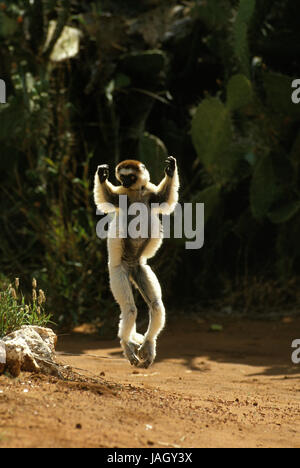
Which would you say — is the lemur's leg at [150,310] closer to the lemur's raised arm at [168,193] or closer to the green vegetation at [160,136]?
the lemur's raised arm at [168,193]

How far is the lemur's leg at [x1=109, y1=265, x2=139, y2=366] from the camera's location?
151 inches

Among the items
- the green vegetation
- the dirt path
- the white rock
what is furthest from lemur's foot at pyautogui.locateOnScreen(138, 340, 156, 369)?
the green vegetation

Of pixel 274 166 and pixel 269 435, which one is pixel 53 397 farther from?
pixel 274 166

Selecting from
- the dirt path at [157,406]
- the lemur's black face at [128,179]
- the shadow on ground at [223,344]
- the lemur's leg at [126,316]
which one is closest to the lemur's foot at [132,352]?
the lemur's leg at [126,316]

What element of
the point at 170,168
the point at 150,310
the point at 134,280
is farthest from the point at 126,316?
the point at 170,168

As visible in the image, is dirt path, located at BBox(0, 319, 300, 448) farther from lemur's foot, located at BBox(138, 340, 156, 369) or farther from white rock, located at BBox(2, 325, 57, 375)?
lemur's foot, located at BBox(138, 340, 156, 369)

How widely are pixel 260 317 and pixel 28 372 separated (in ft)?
17.6

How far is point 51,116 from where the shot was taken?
336 inches

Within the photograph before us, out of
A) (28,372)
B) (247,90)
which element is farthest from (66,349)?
(247,90)

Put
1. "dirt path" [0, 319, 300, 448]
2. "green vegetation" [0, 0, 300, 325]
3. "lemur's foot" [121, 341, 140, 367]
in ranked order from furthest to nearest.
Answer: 1. "green vegetation" [0, 0, 300, 325]
2. "lemur's foot" [121, 341, 140, 367]
3. "dirt path" [0, 319, 300, 448]

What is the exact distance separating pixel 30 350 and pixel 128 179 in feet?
3.99

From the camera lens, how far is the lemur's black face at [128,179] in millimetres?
3854

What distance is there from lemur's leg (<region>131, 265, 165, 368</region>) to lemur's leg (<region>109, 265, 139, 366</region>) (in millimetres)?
57

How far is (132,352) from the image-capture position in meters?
3.84
